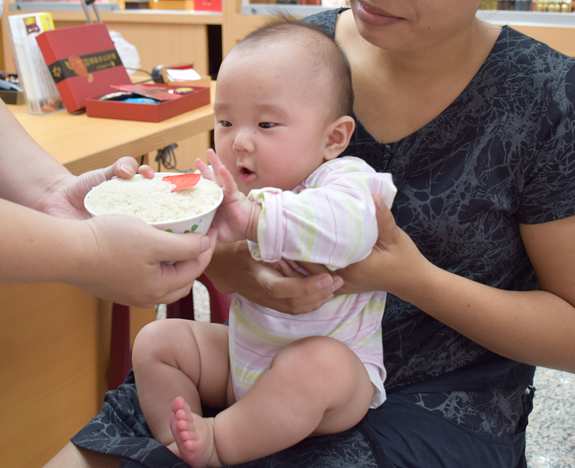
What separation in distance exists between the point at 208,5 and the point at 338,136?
3104mm

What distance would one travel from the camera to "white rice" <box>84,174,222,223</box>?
2.25ft

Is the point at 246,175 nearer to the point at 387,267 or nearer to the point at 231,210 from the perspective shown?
Result: the point at 231,210

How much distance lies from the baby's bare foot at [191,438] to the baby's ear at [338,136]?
1.63ft

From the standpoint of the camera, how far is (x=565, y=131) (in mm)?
897

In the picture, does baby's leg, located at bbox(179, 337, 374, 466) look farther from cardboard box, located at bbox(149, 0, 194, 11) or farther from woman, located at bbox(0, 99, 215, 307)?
cardboard box, located at bbox(149, 0, 194, 11)

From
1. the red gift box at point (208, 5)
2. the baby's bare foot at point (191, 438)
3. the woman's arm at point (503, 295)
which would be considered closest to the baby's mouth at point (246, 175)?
the woman's arm at point (503, 295)

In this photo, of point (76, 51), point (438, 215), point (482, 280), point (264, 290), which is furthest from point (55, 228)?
point (76, 51)

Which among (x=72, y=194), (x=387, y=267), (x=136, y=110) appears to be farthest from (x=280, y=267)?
(x=136, y=110)

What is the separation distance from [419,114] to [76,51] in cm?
125

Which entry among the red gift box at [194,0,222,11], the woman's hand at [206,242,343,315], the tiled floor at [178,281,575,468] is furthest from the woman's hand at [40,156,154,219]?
the red gift box at [194,0,222,11]

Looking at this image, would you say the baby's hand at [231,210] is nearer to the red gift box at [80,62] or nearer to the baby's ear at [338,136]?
the baby's ear at [338,136]

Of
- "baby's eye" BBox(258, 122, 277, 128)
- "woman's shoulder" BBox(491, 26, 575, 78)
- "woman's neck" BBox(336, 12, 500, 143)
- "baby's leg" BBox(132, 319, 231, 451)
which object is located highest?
"woman's shoulder" BBox(491, 26, 575, 78)

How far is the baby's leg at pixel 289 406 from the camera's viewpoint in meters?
0.80

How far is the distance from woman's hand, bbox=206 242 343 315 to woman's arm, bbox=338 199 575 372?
0.23 ft
